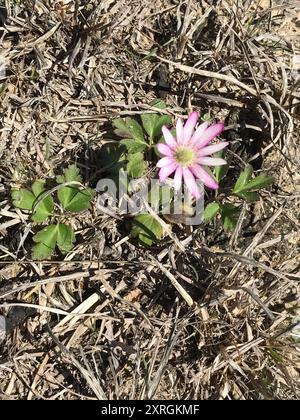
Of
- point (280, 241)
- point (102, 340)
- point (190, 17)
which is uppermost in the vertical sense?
point (190, 17)

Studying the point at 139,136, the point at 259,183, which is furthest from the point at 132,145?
the point at 259,183

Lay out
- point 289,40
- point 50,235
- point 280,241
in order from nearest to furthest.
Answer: point 50,235
point 280,241
point 289,40

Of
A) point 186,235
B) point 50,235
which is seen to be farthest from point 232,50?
point 50,235

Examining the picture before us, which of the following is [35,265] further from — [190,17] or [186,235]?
[190,17]

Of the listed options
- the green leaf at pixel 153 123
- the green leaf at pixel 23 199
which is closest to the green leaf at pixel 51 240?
the green leaf at pixel 23 199

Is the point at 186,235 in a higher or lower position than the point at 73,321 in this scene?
higher

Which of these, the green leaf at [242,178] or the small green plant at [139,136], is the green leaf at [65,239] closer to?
the small green plant at [139,136]

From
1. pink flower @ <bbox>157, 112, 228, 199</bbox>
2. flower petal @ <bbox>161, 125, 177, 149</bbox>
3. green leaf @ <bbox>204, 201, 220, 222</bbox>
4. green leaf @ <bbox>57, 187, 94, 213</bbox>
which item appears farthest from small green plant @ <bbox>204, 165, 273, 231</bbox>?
green leaf @ <bbox>57, 187, 94, 213</bbox>

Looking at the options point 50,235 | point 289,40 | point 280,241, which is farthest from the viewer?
point 289,40
